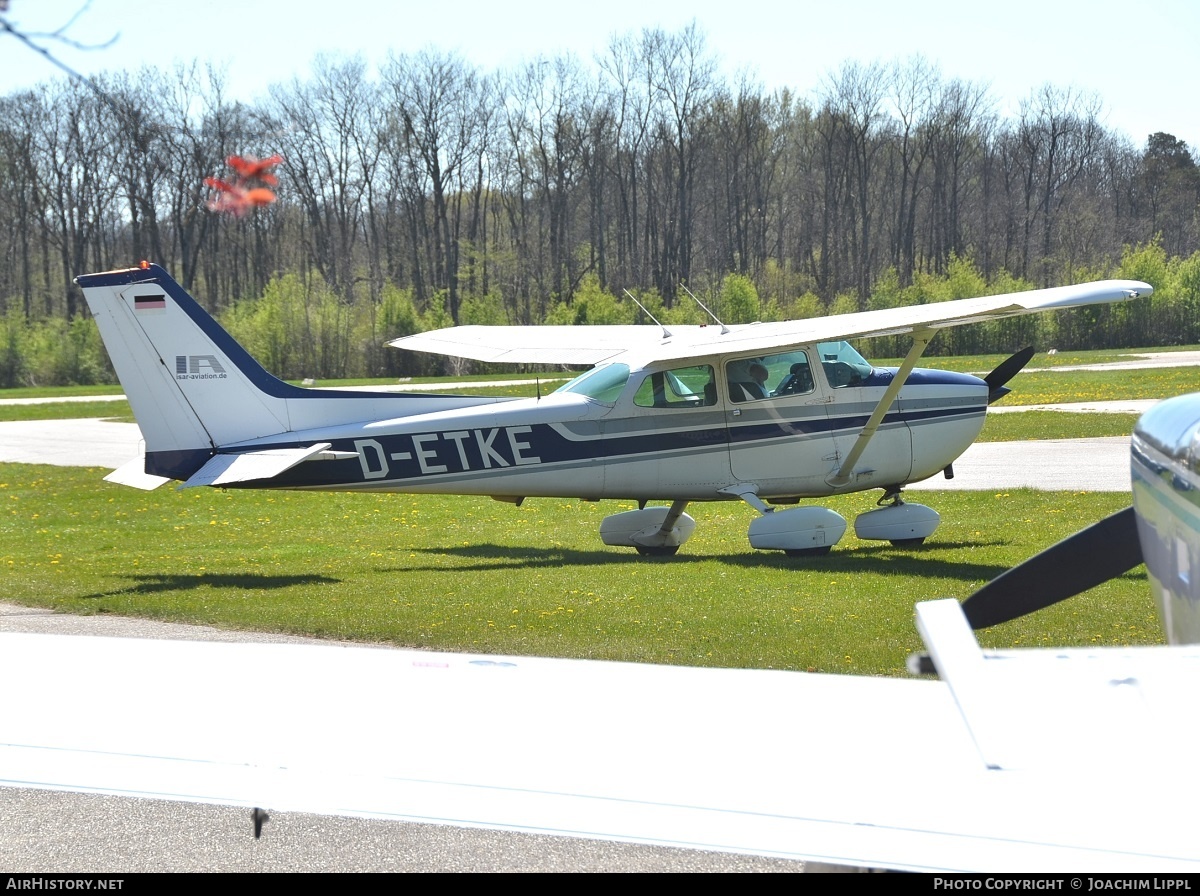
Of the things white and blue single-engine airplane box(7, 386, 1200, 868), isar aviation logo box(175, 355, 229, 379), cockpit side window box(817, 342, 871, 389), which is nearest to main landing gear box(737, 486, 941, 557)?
cockpit side window box(817, 342, 871, 389)

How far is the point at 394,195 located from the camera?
37.8 meters

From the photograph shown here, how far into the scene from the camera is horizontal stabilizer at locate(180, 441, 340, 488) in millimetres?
10141

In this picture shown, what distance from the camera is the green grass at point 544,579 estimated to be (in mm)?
7703

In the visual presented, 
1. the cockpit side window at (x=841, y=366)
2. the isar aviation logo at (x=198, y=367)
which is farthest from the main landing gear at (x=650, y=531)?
the isar aviation logo at (x=198, y=367)

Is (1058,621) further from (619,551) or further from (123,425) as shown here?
(123,425)

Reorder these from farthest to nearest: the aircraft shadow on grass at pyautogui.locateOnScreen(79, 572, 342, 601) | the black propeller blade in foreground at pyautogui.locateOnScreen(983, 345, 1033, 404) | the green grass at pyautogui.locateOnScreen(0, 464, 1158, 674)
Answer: the black propeller blade in foreground at pyautogui.locateOnScreen(983, 345, 1033, 404) → the aircraft shadow on grass at pyautogui.locateOnScreen(79, 572, 342, 601) → the green grass at pyautogui.locateOnScreen(0, 464, 1158, 674)

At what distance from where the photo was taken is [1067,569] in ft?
11.9

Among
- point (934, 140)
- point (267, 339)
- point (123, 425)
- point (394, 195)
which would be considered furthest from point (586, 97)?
point (123, 425)

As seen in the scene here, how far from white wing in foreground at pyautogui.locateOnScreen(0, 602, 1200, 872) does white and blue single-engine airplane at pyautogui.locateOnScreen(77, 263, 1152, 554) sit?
311 inches

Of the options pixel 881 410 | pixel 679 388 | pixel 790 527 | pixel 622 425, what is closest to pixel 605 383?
pixel 622 425

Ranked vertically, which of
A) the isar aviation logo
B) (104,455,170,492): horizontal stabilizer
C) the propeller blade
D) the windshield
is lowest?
(104,455,170,492): horizontal stabilizer

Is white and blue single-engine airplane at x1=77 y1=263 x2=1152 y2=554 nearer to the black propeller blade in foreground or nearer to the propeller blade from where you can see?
the black propeller blade in foreground

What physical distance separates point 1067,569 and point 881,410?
24.9ft

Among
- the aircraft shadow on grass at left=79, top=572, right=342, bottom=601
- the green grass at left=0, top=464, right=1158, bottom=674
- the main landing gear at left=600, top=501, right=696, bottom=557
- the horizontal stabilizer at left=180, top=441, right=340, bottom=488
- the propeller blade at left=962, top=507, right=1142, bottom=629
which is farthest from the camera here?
the main landing gear at left=600, top=501, right=696, bottom=557
